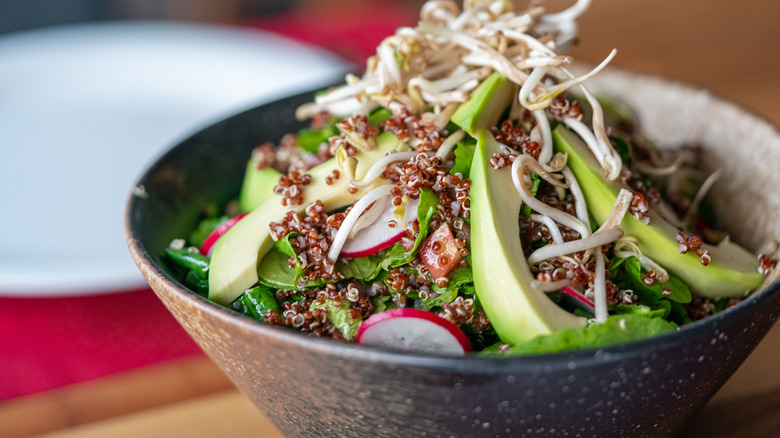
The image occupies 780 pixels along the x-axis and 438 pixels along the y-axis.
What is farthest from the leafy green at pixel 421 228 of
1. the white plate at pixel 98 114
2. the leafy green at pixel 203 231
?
the white plate at pixel 98 114

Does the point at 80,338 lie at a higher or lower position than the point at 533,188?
lower

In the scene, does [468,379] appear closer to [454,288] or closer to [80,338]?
[454,288]

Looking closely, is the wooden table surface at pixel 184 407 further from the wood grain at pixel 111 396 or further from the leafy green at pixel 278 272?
the leafy green at pixel 278 272

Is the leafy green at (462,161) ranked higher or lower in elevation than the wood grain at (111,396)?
higher

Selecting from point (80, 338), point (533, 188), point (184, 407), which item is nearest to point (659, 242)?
point (533, 188)

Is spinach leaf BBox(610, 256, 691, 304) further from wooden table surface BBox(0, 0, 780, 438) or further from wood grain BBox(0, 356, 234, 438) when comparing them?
wood grain BBox(0, 356, 234, 438)
